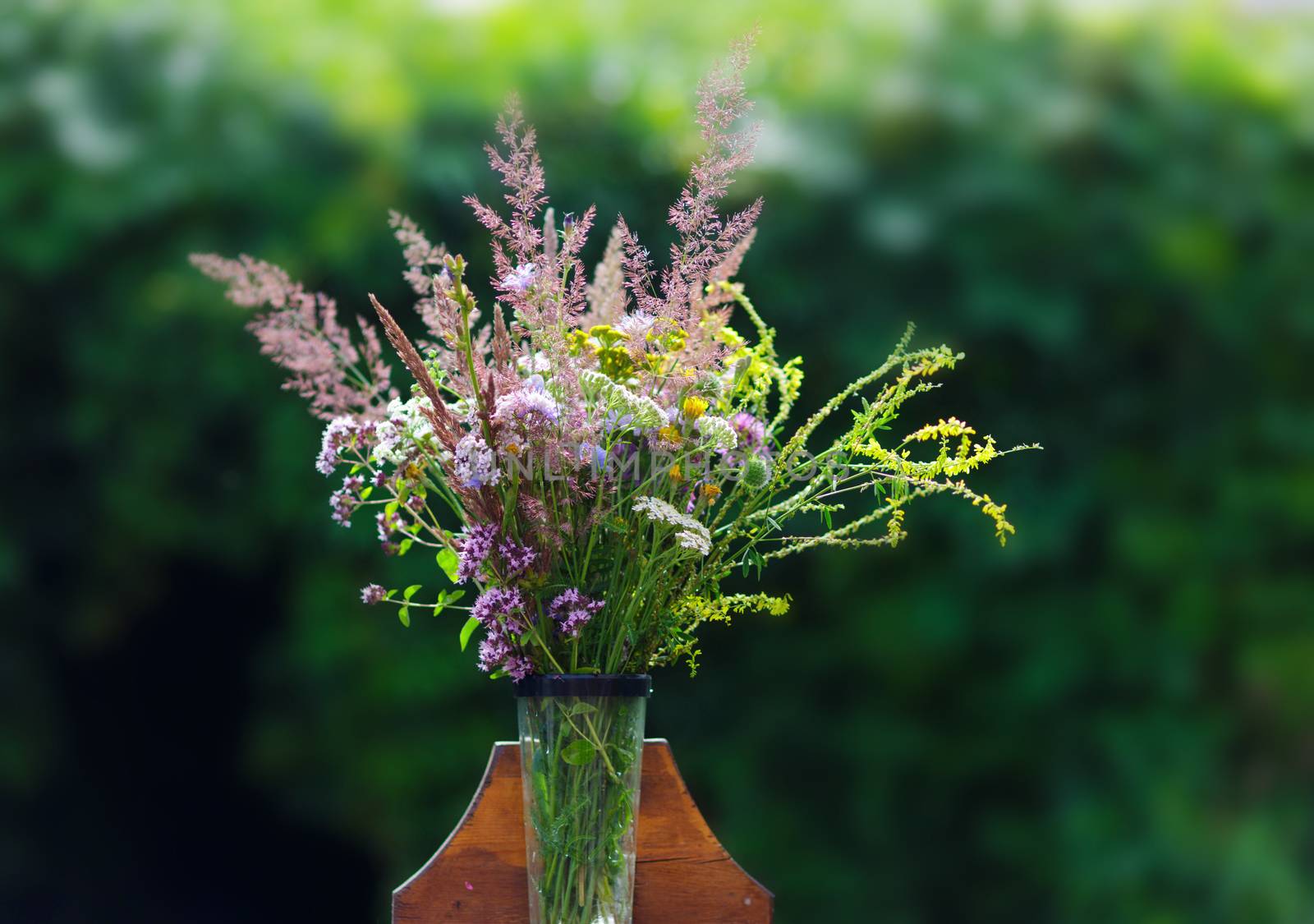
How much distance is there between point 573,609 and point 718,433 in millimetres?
214

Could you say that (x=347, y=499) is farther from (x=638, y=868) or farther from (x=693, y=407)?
(x=638, y=868)

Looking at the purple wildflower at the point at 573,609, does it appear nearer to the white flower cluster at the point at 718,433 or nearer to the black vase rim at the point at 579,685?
the black vase rim at the point at 579,685

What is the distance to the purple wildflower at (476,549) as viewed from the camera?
1.14 metres

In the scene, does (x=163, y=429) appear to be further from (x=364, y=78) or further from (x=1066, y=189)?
(x=1066, y=189)

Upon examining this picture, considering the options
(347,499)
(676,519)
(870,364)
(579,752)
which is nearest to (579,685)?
(579,752)

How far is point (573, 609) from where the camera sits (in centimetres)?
114

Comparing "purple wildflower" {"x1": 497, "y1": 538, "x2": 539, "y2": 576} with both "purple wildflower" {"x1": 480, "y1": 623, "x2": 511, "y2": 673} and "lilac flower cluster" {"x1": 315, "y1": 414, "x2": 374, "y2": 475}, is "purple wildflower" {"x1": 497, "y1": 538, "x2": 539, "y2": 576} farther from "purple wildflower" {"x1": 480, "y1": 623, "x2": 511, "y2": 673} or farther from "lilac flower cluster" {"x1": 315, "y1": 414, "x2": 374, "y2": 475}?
"lilac flower cluster" {"x1": 315, "y1": 414, "x2": 374, "y2": 475}

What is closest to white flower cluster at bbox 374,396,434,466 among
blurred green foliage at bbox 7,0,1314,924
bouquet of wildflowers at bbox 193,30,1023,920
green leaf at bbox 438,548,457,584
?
bouquet of wildflowers at bbox 193,30,1023,920

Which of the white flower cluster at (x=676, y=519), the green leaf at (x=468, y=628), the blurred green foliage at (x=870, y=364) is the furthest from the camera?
the blurred green foliage at (x=870, y=364)

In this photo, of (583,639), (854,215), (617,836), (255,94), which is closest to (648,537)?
(583,639)

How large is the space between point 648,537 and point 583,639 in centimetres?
12

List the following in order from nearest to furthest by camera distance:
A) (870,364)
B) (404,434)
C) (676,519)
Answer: (676,519) → (404,434) → (870,364)

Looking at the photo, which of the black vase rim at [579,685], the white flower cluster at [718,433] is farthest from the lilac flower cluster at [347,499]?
the white flower cluster at [718,433]

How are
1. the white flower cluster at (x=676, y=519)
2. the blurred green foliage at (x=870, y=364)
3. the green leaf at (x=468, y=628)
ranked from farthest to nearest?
the blurred green foliage at (x=870, y=364)
the green leaf at (x=468, y=628)
the white flower cluster at (x=676, y=519)
